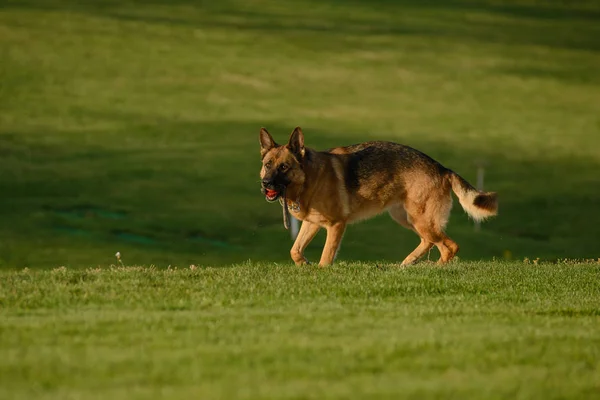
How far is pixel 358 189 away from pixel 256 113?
28.5 m

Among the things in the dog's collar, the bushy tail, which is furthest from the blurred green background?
the dog's collar

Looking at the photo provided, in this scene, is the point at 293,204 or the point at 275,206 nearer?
the point at 293,204

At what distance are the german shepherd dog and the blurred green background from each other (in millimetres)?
10914

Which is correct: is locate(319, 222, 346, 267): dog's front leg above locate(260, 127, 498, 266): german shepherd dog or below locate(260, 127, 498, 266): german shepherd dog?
below

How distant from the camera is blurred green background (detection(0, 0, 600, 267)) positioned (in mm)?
30453

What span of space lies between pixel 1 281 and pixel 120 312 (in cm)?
269

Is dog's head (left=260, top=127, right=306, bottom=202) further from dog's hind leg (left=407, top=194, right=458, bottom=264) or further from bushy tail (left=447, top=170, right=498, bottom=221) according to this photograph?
bushy tail (left=447, top=170, right=498, bottom=221)

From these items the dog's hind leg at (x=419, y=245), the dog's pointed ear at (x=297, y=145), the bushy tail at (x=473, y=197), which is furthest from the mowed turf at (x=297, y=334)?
→ the dog's hind leg at (x=419, y=245)

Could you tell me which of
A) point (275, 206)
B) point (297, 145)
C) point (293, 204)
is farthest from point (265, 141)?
point (275, 206)

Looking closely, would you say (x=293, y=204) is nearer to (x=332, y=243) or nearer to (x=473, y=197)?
(x=332, y=243)

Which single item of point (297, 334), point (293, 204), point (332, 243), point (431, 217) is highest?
point (293, 204)

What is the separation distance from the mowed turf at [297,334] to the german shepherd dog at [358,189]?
1435 millimetres

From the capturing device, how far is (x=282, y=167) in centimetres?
1509

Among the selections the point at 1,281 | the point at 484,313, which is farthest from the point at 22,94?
the point at 484,313
